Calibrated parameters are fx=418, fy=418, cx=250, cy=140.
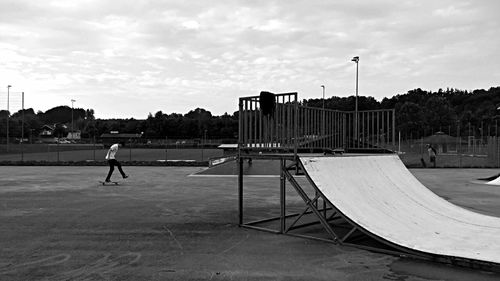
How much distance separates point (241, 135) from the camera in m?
8.23

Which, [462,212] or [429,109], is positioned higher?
[429,109]

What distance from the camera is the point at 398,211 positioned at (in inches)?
288

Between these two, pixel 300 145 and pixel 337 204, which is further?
pixel 300 145

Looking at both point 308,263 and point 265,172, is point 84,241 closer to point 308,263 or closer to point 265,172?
point 308,263

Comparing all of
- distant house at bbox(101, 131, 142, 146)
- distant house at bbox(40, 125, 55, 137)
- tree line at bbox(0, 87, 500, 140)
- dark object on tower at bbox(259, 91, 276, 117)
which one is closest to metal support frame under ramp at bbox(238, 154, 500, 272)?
dark object on tower at bbox(259, 91, 276, 117)

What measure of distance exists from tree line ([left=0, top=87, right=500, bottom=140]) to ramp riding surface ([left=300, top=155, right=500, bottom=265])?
6007cm

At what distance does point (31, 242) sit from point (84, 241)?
2.77 feet

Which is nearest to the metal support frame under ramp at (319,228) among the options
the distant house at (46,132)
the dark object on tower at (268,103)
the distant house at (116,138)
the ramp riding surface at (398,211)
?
the ramp riding surface at (398,211)

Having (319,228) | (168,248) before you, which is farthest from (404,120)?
(168,248)

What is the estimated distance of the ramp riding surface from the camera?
19.7 ft

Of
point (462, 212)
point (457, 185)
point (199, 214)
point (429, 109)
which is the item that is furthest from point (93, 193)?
point (429, 109)

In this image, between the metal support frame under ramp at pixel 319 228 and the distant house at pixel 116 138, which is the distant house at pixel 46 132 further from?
the metal support frame under ramp at pixel 319 228

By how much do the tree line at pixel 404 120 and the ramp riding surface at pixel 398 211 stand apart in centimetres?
6007

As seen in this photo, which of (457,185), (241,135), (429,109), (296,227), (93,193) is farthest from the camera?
(429,109)
